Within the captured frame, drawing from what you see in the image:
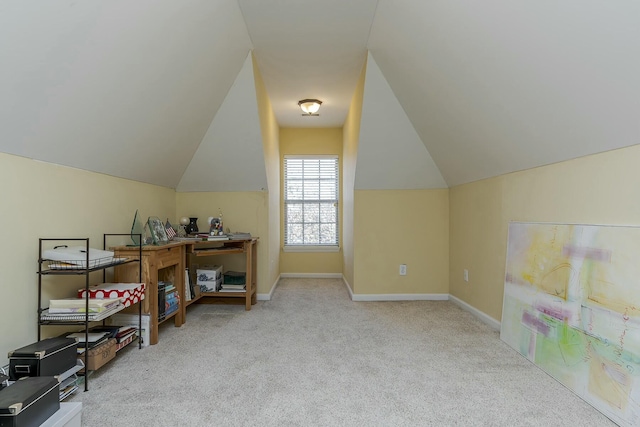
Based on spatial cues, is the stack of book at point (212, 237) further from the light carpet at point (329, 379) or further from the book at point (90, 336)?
the book at point (90, 336)

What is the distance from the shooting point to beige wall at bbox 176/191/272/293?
4211mm

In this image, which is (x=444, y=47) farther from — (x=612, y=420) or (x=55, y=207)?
(x=55, y=207)

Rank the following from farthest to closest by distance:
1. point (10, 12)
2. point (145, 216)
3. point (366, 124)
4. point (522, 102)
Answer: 1. point (366, 124)
2. point (145, 216)
3. point (522, 102)
4. point (10, 12)

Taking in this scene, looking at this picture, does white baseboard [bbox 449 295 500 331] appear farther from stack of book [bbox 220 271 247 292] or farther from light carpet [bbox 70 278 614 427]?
stack of book [bbox 220 271 247 292]

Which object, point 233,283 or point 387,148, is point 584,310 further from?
point 233,283

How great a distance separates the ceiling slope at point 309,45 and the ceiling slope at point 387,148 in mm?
369

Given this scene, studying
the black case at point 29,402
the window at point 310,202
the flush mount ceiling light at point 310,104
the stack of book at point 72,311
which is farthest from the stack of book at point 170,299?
the window at point 310,202

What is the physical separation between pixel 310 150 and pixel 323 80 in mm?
1860

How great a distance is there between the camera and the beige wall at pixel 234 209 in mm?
4211

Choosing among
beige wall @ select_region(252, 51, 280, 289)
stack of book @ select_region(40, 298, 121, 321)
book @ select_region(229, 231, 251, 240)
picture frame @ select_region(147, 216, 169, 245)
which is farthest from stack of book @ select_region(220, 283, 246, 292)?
stack of book @ select_region(40, 298, 121, 321)

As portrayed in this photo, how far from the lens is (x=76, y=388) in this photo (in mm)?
1870

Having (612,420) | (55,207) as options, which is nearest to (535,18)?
(612,420)

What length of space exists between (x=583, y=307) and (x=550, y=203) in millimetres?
732

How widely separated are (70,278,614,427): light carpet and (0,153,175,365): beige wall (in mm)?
540
